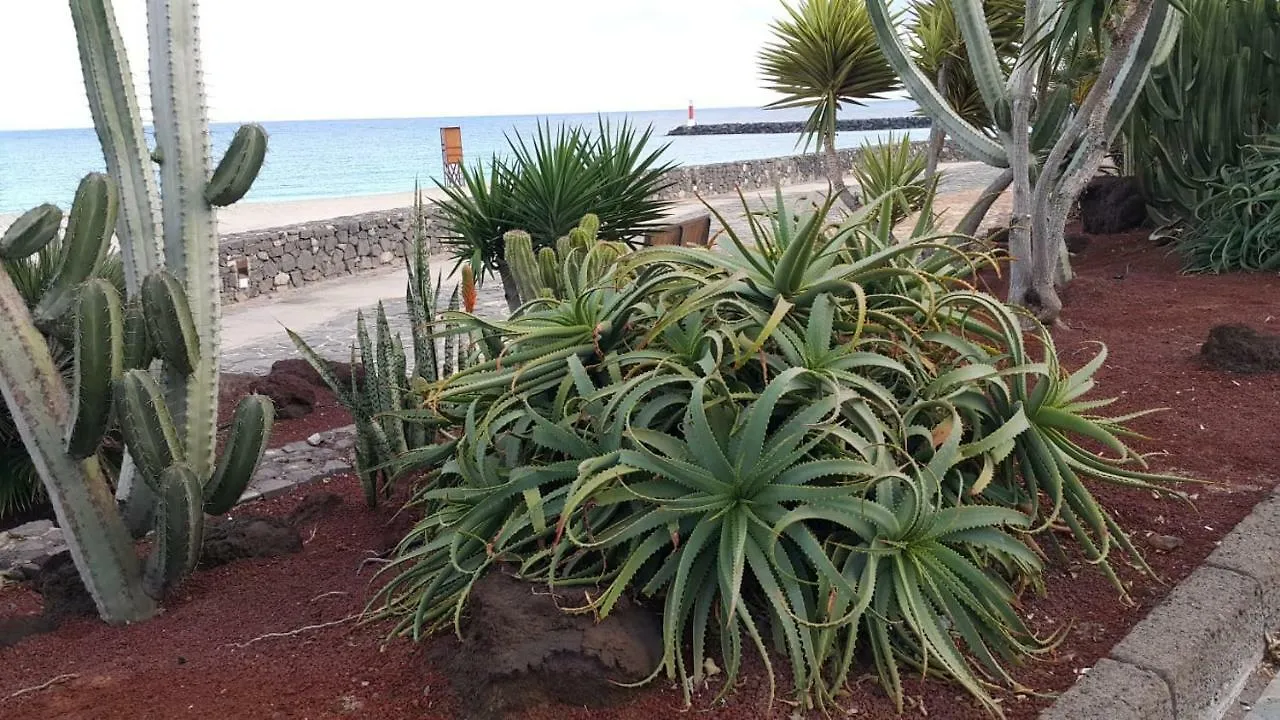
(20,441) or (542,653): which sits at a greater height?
(542,653)

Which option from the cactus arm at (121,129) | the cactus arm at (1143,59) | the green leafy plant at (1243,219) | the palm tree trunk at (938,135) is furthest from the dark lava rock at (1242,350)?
the cactus arm at (121,129)

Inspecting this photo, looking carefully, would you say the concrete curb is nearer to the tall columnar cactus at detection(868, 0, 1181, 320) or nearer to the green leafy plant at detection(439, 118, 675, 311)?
the tall columnar cactus at detection(868, 0, 1181, 320)

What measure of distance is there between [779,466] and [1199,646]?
3.74ft

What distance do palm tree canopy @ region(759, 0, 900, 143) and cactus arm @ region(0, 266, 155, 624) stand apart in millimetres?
5461

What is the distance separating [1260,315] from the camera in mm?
5586

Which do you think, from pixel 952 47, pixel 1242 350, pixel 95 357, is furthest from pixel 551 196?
pixel 952 47

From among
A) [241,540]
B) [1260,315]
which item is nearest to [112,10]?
[241,540]

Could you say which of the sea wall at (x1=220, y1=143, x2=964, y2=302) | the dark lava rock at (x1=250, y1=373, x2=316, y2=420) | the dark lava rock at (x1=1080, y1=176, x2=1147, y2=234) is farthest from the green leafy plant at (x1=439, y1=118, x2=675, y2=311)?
the dark lava rock at (x1=1080, y1=176, x2=1147, y2=234)

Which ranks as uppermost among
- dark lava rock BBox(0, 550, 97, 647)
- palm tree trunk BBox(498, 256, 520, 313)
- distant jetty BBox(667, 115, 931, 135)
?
distant jetty BBox(667, 115, 931, 135)

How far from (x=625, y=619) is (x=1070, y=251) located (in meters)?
7.06

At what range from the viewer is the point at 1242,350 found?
4.55 metres

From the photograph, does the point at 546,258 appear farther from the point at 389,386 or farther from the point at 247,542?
the point at 247,542

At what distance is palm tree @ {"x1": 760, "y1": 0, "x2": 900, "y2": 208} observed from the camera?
295 inches

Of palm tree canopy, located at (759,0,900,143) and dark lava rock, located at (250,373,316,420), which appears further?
palm tree canopy, located at (759,0,900,143)
